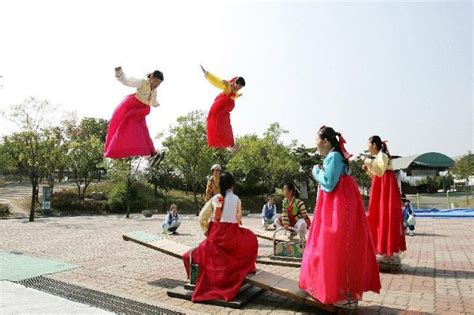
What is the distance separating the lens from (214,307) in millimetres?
4660

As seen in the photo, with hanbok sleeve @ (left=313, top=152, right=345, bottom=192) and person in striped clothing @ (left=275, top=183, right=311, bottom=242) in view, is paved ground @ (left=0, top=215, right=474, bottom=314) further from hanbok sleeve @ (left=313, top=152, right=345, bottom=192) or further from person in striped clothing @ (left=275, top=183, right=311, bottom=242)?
hanbok sleeve @ (left=313, top=152, right=345, bottom=192)

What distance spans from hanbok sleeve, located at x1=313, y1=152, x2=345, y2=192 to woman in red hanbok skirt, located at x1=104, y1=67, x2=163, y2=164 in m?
3.46

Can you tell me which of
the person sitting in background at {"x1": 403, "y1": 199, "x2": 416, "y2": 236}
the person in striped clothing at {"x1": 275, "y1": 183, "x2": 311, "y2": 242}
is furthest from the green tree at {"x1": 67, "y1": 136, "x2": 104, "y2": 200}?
the person in striped clothing at {"x1": 275, "y1": 183, "x2": 311, "y2": 242}

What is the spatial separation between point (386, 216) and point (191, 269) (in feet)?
11.6

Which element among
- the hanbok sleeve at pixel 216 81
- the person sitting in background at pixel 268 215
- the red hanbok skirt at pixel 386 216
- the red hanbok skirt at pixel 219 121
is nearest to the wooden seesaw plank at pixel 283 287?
the red hanbok skirt at pixel 386 216

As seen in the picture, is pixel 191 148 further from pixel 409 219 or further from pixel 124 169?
pixel 409 219

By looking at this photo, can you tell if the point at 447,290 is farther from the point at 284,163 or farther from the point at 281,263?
the point at 284,163

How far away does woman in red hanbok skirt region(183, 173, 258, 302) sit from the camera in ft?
16.0

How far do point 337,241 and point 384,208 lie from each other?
302cm

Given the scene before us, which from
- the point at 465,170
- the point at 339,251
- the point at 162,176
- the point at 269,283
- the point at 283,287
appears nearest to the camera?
the point at 339,251

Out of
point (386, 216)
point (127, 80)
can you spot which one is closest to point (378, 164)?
point (386, 216)

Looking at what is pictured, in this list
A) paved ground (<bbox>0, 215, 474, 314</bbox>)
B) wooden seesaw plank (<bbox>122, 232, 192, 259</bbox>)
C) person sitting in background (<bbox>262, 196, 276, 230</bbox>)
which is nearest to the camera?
paved ground (<bbox>0, 215, 474, 314</bbox>)

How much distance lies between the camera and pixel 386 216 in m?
Result: 6.62

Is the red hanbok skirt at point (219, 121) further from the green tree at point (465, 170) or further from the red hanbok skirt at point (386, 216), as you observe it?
the green tree at point (465, 170)
